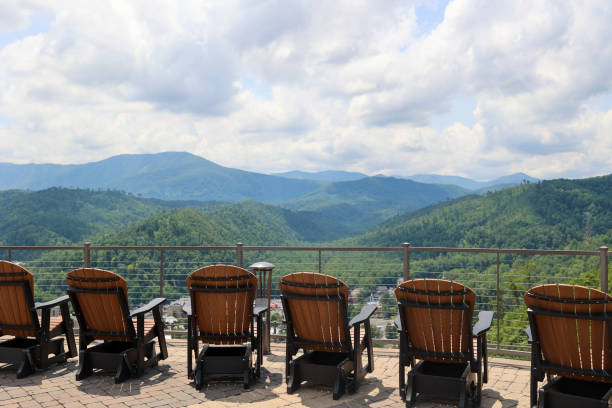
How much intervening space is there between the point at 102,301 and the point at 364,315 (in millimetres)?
2369

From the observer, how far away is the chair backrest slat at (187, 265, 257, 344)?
4469 millimetres

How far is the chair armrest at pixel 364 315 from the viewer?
4.24 metres

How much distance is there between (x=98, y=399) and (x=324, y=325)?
198 cm

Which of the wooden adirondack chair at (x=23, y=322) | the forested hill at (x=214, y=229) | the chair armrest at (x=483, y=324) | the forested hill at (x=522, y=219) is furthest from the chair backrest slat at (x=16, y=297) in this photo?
the forested hill at (x=522, y=219)

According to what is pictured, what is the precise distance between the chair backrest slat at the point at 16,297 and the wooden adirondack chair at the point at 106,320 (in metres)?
0.51

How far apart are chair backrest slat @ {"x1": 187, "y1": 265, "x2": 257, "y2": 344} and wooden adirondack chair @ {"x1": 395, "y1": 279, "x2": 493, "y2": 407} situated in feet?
4.55

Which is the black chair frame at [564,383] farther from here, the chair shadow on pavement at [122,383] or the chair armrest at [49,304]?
the chair armrest at [49,304]

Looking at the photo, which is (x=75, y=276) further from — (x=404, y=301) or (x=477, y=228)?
(x=477, y=228)

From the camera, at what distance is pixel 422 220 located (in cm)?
5588

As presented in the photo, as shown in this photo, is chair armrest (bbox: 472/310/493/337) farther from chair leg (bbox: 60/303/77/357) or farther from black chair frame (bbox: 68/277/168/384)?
chair leg (bbox: 60/303/77/357)

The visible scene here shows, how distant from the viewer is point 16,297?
4.81 metres

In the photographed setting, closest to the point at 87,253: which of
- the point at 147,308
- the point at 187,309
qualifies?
the point at 147,308

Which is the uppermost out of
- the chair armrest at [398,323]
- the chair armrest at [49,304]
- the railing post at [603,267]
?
the railing post at [603,267]

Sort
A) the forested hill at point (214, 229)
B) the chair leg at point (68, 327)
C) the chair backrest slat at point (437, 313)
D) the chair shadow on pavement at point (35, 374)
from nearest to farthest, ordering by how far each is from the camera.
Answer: the chair backrest slat at point (437, 313)
the chair shadow on pavement at point (35, 374)
the chair leg at point (68, 327)
the forested hill at point (214, 229)
